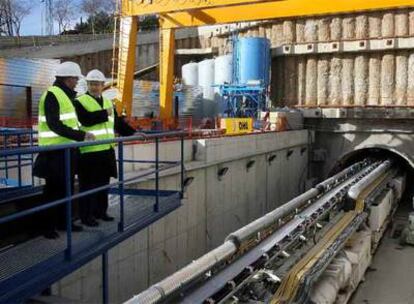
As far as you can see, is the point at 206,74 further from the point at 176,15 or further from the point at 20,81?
the point at 20,81

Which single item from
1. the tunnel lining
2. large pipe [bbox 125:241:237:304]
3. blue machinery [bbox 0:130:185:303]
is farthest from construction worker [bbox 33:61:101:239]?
the tunnel lining

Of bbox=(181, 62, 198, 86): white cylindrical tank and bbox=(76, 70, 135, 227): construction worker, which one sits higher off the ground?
bbox=(181, 62, 198, 86): white cylindrical tank

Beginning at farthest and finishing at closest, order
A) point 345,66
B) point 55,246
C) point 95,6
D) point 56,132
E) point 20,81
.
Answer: point 95,6 < point 345,66 < point 20,81 < point 56,132 < point 55,246

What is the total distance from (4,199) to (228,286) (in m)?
2.50

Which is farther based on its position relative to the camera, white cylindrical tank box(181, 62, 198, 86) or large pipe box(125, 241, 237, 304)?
white cylindrical tank box(181, 62, 198, 86)

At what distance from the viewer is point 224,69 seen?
69.3ft

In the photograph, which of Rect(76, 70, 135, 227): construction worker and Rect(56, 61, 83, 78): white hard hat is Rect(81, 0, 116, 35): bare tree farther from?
Rect(56, 61, 83, 78): white hard hat

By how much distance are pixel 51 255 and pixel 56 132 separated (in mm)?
1111

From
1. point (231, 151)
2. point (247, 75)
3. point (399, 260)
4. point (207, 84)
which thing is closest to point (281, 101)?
point (247, 75)

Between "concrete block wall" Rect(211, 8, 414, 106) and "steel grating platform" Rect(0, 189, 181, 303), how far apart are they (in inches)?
575

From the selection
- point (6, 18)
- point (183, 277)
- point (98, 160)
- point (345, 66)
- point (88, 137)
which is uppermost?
point (6, 18)

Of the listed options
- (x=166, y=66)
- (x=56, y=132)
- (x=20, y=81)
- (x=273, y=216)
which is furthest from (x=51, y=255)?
(x=20, y=81)

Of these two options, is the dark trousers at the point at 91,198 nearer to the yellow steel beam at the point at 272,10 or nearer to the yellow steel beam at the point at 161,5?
the yellow steel beam at the point at 161,5

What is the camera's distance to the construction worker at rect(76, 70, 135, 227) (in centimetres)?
527
